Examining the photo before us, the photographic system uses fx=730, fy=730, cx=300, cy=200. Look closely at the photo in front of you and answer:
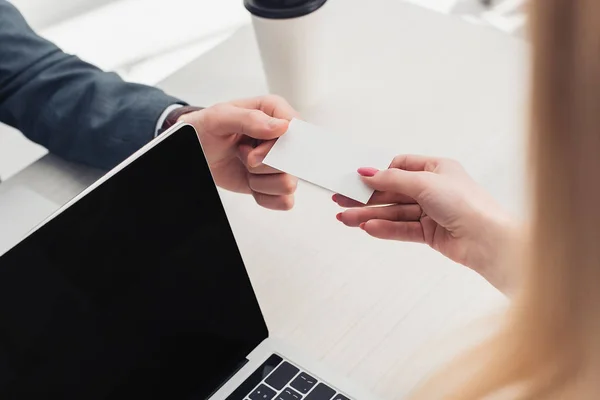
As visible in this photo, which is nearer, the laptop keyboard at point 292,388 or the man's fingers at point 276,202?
the laptop keyboard at point 292,388

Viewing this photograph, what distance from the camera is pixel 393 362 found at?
2.45ft

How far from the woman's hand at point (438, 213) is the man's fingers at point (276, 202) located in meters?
0.07

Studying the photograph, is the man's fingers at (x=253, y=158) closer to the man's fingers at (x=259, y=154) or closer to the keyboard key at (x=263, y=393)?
the man's fingers at (x=259, y=154)

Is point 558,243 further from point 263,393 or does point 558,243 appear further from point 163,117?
point 163,117

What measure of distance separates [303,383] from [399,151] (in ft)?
1.28

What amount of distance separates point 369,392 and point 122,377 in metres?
0.23

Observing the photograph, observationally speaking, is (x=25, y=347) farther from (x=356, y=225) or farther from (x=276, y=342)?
(x=356, y=225)

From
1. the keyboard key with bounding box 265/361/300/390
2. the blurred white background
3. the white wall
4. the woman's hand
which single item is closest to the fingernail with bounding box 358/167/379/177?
the woman's hand

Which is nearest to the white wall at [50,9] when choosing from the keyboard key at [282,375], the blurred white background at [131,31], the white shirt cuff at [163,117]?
the blurred white background at [131,31]

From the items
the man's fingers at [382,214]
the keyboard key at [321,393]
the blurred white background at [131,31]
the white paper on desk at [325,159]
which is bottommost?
the blurred white background at [131,31]

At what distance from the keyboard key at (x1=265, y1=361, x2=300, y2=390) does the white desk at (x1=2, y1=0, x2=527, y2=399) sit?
2.1 inches

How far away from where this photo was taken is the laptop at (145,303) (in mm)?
571

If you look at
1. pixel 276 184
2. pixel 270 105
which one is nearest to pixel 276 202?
pixel 276 184

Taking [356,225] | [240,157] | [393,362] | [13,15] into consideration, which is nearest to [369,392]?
[393,362]
